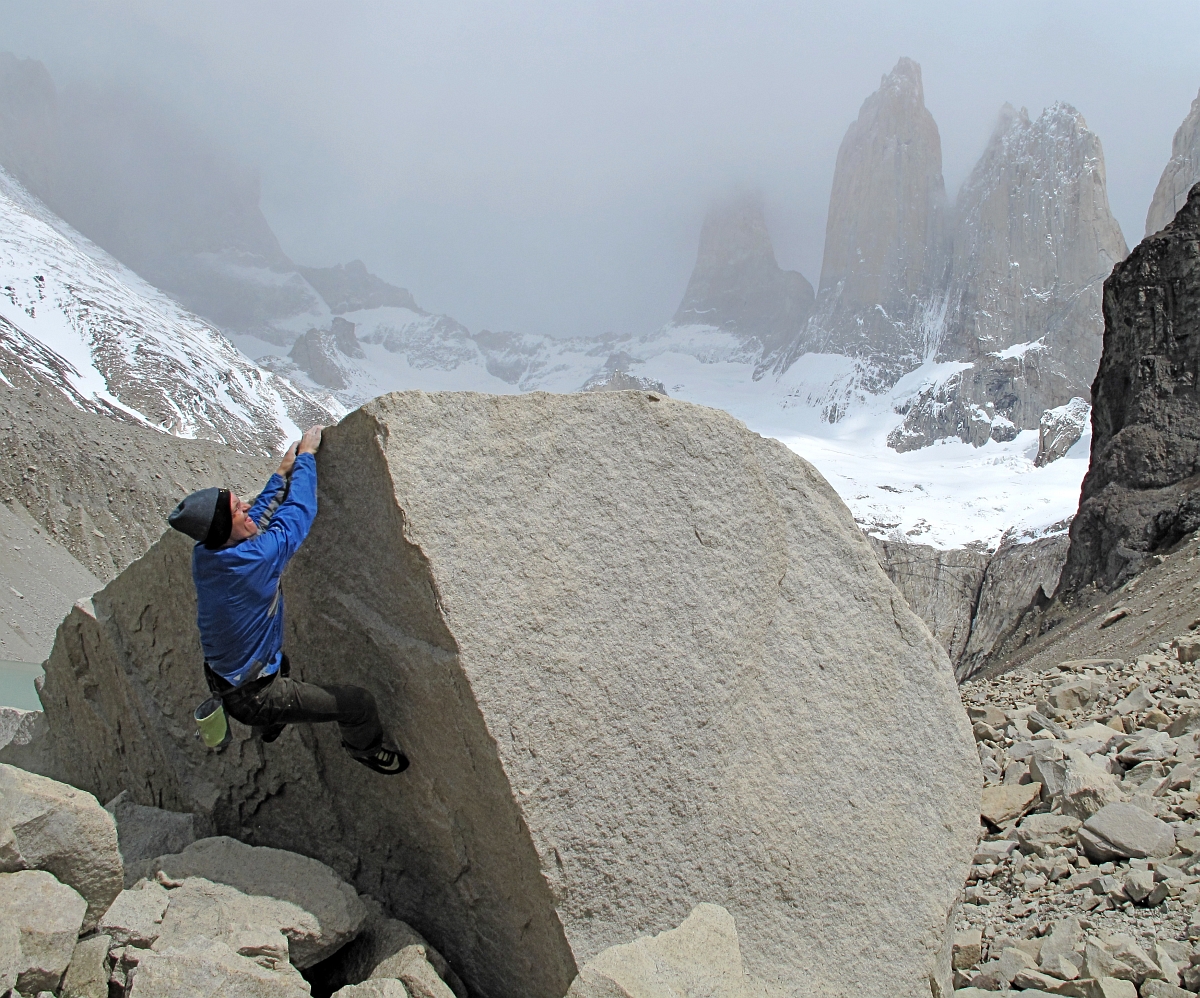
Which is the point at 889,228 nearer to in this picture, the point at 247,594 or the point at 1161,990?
the point at 1161,990

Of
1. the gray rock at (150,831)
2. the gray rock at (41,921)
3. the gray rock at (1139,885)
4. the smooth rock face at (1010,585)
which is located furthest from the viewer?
the smooth rock face at (1010,585)

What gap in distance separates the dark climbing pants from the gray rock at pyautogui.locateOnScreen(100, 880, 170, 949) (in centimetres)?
71

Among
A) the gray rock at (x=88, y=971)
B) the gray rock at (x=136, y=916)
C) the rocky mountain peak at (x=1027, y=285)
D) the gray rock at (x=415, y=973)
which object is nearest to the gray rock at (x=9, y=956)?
the gray rock at (x=88, y=971)

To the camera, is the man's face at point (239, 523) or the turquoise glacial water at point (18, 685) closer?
the man's face at point (239, 523)

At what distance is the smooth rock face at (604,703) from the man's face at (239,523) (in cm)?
45

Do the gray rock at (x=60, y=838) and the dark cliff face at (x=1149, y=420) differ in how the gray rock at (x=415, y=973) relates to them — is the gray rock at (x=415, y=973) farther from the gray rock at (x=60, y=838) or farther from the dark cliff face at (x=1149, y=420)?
the dark cliff face at (x=1149, y=420)

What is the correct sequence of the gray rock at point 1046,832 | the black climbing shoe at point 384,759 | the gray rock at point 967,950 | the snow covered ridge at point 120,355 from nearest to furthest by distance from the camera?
the black climbing shoe at point 384,759, the gray rock at point 967,950, the gray rock at point 1046,832, the snow covered ridge at point 120,355

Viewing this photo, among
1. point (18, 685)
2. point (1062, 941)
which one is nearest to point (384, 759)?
point (1062, 941)

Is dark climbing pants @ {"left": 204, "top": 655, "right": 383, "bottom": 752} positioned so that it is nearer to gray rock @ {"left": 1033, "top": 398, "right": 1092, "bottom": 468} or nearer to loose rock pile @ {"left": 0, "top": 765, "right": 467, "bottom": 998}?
loose rock pile @ {"left": 0, "top": 765, "right": 467, "bottom": 998}

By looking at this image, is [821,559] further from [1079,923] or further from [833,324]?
[833,324]

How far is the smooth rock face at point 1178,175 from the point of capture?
72250 mm

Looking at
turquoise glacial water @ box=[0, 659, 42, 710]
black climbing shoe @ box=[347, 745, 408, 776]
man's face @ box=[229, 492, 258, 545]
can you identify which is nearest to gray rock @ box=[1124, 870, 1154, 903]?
black climbing shoe @ box=[347, 745, 408, 776]

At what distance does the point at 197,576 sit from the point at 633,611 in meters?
1.76

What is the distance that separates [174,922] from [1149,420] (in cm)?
2237
